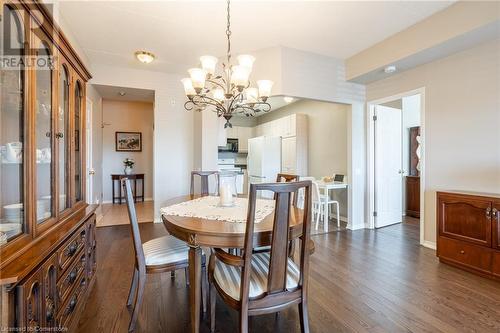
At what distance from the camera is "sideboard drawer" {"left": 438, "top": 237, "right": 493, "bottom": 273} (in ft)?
7.80

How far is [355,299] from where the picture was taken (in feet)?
6.58

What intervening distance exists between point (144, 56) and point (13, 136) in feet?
9.44

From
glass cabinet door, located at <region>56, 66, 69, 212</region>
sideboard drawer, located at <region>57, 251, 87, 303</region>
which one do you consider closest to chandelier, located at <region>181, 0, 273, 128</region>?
glass cabinet door, located at <region>56, 66, 69, 212</region>

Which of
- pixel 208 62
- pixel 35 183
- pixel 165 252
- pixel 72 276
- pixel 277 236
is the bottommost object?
pixel 72 276

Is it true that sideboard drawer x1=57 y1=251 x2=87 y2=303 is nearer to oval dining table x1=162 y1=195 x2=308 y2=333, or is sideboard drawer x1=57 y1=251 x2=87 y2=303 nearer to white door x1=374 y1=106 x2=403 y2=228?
oval dining table x1=162 y1=195 x2=308 y2=333

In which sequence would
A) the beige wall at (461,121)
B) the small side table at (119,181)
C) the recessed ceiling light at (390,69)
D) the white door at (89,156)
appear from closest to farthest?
the beige wall at (461,121), the recessed ceiling light at (390,69), the white door at (89,156), the small side table at (119,181)

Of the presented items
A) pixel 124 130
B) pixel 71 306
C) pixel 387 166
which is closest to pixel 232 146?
pixel 124 130

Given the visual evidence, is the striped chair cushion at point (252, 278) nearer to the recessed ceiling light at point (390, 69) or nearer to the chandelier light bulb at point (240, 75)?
the chandelier light bulb at point (240, 75)

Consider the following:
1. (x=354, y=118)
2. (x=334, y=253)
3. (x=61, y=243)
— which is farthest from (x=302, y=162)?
(x=61, y=243)

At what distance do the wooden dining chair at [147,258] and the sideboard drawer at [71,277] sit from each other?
39 centimetres

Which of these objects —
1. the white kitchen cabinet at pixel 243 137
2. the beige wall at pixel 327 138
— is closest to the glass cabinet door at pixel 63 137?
the beige wall at pixel 327 138

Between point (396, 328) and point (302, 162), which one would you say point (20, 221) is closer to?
point (396, 328)

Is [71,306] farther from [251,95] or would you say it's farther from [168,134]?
[168,134]

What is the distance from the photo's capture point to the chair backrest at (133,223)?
63.2 inches
